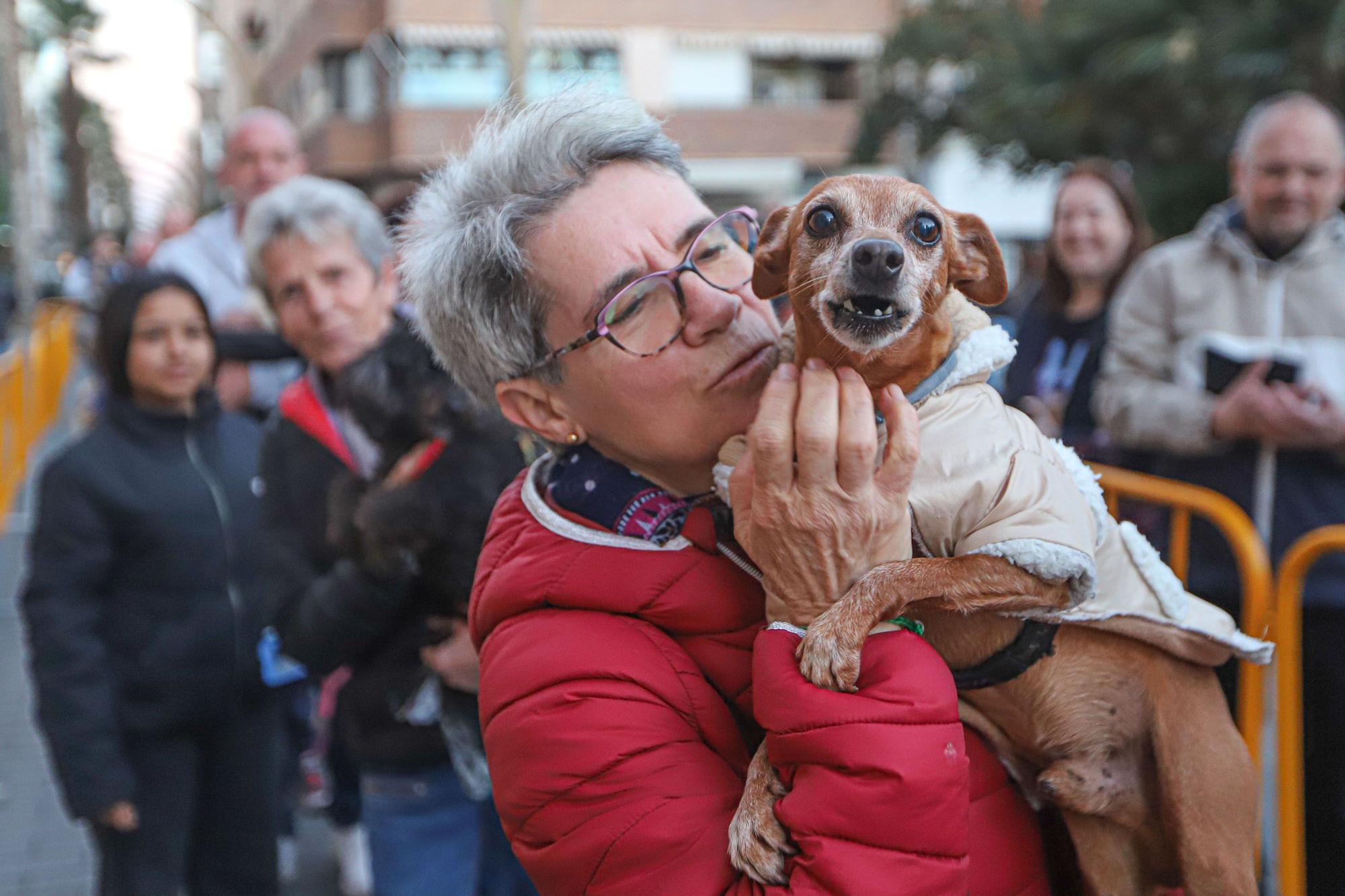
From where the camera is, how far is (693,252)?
1626 millimetres

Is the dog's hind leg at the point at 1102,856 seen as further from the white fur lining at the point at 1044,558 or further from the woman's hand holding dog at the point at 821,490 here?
the woman's hand holding dog at the point at 821,490

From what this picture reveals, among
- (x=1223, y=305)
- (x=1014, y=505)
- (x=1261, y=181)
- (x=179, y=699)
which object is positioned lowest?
(x=179, y=699)

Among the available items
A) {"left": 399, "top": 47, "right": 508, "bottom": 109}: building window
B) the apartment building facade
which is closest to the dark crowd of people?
the apartment building facade

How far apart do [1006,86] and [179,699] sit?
12.5 meters

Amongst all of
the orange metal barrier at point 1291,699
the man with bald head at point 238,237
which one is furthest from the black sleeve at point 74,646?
the orange metal barrier at point 1291,699

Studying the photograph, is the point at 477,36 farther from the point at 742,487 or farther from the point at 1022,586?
the point at 1022,586

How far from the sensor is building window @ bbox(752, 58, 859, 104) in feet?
93.2

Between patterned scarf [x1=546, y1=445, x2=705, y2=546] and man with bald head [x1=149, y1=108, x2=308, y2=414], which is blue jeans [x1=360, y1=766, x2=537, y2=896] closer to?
patterned scarf [x1=546, y1=445, x2=705, y2=546]

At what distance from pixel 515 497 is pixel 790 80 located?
28617mm

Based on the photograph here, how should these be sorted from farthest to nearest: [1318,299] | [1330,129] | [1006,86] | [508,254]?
[1006,86], [1330,129], [1318,299], [508,254]

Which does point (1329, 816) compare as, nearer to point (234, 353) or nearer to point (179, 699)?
point (179, 699)

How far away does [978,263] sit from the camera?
1.75 meters

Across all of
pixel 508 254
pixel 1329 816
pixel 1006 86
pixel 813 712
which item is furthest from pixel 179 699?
pixel 1006 86

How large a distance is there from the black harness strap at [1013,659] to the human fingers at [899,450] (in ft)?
1.12
